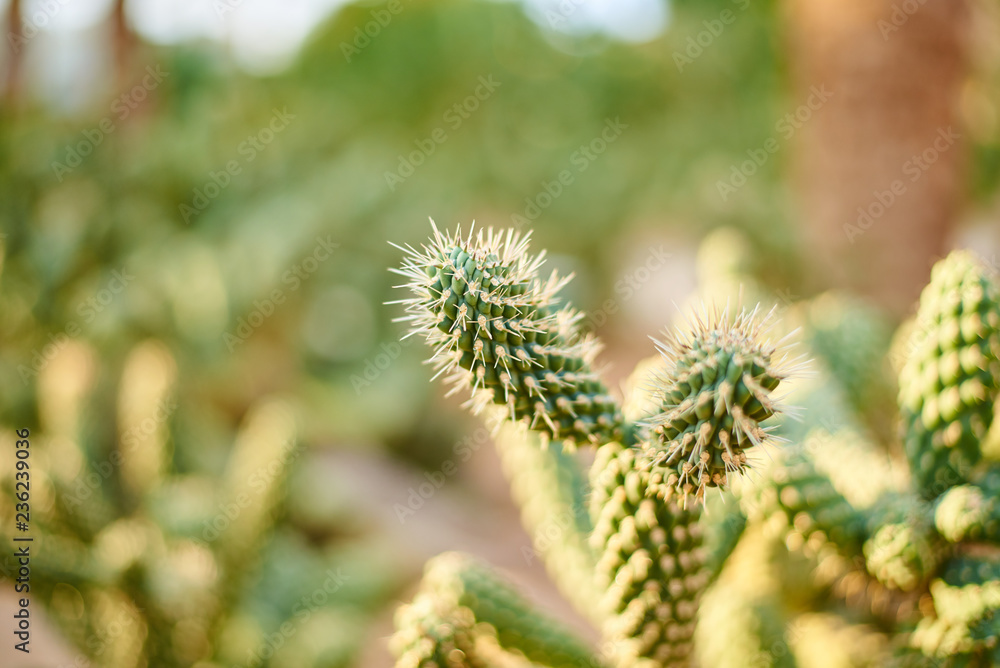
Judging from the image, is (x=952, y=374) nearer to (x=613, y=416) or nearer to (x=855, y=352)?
(x=613, y=416)

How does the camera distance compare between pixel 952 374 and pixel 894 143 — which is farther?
pixel 894 143

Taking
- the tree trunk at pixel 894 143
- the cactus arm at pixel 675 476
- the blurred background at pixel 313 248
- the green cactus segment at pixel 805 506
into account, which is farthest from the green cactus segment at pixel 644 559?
the tree trunk at pixel 894 143

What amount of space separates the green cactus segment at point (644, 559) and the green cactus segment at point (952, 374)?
445 millimetres

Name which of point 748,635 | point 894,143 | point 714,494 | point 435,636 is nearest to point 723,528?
point 714,494

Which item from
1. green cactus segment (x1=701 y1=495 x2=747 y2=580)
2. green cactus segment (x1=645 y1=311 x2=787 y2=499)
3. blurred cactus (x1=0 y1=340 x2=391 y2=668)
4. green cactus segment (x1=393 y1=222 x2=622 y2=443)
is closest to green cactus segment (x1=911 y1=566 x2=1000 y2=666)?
green cactus segment (x1=701 y1=495 x2=747 y2=580)

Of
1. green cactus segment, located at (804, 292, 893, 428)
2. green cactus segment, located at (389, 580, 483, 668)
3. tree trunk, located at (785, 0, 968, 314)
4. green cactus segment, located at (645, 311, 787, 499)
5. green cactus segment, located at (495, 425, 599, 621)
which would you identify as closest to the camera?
green cactus segment, located at (645, 311, 787, 499)

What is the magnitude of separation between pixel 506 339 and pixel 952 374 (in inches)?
29.0

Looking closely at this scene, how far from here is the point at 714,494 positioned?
136 cm

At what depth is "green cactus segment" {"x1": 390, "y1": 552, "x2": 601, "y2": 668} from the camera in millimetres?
1065

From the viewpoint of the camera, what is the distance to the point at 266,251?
4.52 meters

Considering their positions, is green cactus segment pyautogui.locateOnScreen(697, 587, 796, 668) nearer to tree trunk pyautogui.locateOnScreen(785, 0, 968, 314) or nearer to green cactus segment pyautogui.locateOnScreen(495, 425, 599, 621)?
green cactus segment pyautogui.locateOnScreen(495, 425, 599, 621)

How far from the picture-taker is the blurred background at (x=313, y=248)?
208 centimetres

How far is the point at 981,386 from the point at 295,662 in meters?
1.89

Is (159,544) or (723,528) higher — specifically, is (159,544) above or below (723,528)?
above
